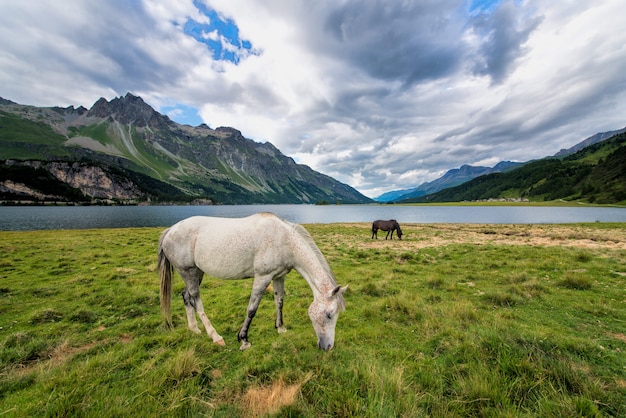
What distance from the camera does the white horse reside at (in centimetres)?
530

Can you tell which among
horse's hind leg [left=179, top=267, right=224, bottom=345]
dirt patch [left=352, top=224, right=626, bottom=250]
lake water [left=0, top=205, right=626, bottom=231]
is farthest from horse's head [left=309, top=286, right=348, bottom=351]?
lake water [left=0, top=205, right=626, bottom=231]

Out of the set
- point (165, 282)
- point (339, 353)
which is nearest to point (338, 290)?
point (339, 353)

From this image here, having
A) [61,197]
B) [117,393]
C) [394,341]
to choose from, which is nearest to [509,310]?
[394,341]

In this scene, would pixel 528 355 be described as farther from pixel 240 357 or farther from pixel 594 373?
pixel 240 357

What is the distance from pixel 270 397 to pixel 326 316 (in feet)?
6.20

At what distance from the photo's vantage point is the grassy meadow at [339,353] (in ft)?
11.5

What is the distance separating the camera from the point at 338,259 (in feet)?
55.3

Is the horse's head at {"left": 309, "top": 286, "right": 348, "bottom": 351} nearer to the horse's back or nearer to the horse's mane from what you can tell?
the horse's mane

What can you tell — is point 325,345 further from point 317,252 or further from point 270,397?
point 317,252

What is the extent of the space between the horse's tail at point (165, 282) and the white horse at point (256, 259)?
50 cm

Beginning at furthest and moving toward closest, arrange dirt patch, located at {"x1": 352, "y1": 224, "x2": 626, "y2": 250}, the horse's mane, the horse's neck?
1. dirt patch, located at {"x1": 352, "y1": 224, "x2": 626, "y2": 250}
2. the horse's mane
3. the horse's neck

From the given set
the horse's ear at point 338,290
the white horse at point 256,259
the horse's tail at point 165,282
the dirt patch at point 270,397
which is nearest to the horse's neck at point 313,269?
the white horse at point 256,259

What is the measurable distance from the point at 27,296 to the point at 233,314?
8.64m

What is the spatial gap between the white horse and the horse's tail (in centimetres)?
50
